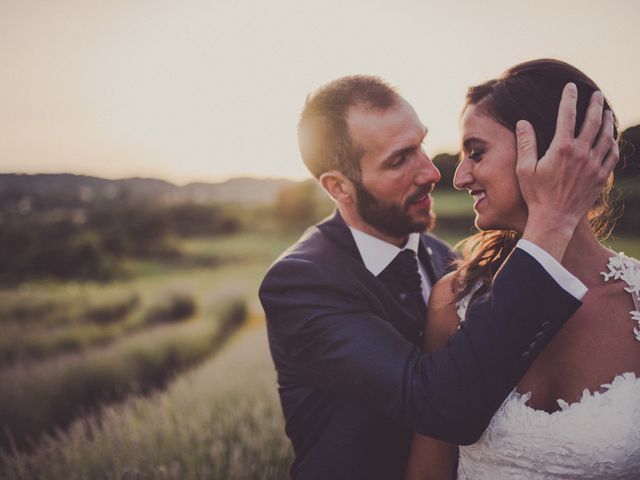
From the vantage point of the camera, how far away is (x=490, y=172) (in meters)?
1.85

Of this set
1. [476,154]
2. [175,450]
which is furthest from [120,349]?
[476,154]

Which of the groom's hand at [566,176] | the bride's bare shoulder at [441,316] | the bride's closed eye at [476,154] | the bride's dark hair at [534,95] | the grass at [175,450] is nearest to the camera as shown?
the groom's hand at [566,176]

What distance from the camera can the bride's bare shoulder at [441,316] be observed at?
2047 mm

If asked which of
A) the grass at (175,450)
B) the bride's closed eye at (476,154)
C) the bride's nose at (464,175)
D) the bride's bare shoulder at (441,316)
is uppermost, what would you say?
the bride's closed eye at (476,154)

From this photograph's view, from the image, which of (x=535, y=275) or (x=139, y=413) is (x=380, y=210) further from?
(x=139, y=413)

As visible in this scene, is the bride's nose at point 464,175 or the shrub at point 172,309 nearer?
the bride's nose at point 464,175

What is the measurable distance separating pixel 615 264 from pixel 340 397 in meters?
1.30

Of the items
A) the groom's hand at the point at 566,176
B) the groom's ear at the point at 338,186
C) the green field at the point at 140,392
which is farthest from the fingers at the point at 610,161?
the green field at the point at 140,392

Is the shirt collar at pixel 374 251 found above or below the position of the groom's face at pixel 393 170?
below

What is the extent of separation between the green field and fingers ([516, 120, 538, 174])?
5.87 feet

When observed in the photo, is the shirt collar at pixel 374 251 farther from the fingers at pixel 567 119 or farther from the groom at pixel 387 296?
the fingers at pixel 567 119

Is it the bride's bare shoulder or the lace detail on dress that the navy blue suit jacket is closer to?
the bride's bare shoulder

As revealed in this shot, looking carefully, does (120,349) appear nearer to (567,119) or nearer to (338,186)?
(338,186)

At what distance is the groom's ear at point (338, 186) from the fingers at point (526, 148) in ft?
3.76
